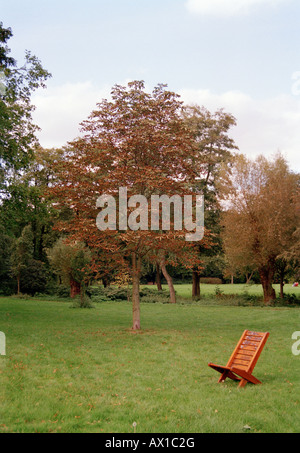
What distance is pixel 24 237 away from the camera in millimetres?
36250

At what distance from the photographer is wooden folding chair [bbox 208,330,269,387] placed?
8.18 metres

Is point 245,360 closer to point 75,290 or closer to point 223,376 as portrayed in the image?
point 223,376

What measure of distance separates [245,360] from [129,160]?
9879 mm

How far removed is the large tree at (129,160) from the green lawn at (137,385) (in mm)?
3767

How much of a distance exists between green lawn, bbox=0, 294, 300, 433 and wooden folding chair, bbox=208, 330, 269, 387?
0.81 feet

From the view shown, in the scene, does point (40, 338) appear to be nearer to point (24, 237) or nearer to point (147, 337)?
point (147, 337)

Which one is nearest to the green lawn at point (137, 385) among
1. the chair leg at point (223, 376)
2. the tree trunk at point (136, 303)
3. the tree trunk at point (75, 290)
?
the chair leg at point (223, 376)

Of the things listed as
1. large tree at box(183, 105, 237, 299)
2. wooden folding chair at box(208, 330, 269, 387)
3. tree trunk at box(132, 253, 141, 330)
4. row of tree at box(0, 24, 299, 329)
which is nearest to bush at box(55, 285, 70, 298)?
row of tree at box(0, 24, 299, 329)

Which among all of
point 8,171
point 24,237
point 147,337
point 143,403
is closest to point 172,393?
point 143,403

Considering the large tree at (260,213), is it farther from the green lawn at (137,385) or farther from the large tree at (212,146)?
the green lawn at (137,385)

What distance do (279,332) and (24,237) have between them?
85.3 ft

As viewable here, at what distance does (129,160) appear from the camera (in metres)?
16.4

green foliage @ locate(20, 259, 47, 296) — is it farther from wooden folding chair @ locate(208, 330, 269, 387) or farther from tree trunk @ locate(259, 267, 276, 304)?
wooden folding chair @ locate(208, 330, 269, 387)

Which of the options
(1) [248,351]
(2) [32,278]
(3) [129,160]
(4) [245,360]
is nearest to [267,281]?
(2) [32,278]
